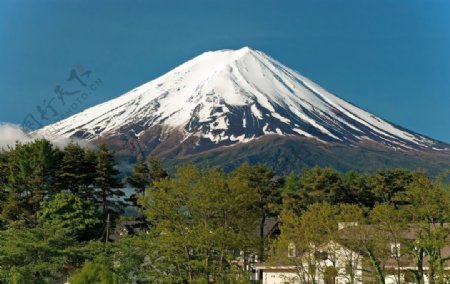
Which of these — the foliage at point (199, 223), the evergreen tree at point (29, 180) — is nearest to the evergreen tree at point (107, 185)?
the evergreen tree at point (29, 180)

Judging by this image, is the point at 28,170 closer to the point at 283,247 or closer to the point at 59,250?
the point at 59,250

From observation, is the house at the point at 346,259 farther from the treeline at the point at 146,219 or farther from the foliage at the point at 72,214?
the foliage at the point at 72,214

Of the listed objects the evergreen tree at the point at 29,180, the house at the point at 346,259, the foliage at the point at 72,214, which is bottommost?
the house at the point at 346,259

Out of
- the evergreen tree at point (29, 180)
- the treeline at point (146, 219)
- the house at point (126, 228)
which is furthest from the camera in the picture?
the house at point (126, 228)

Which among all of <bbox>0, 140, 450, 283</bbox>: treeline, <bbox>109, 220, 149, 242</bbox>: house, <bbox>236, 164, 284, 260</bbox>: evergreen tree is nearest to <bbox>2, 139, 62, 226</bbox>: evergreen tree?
<bbox>0, 140, 450, 283</bbox>: treeline

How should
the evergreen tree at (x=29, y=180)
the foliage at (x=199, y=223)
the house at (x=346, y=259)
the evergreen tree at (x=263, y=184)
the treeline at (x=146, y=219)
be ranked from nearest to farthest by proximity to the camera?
the house at (x=346, y=259), the treeline at (x=146, y=219), the foliage at (x=199, y=223), the evergreen tree at (x=29, y=180), the evergreen tree at (x=263, y=184)

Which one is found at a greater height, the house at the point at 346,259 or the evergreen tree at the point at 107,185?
the evergreen tree at the point at 107,185

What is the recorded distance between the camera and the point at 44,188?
144 ft

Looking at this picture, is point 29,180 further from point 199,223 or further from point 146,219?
point 199,223

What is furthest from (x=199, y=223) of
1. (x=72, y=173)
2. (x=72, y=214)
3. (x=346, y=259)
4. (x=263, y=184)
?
(x=263, y=184)

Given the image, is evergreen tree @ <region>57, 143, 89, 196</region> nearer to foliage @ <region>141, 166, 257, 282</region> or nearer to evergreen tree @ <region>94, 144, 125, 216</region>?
evergreen tree @ <region>94, 144, 125, 216</region>

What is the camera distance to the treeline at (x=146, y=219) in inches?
1180

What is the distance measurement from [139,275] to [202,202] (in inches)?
191

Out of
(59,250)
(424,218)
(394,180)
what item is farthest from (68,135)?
(424,218)
